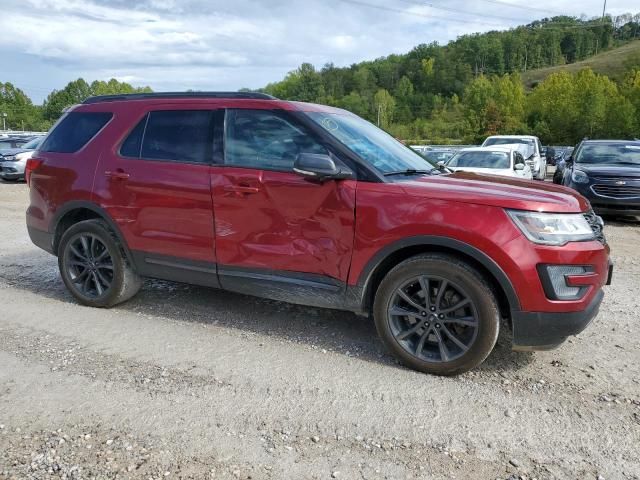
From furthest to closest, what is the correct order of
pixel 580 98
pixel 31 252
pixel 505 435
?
pixel 580 98 → pixel 31 252 → pixel 505 435

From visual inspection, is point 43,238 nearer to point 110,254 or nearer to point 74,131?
point 110,254

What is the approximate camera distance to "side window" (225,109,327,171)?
3881 mm

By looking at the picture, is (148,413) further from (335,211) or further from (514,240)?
(514,240)

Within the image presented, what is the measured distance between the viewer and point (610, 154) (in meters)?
11.4

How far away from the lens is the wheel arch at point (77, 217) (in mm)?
4629

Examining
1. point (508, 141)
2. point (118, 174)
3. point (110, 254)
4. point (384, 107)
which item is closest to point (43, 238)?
point (110, 254)

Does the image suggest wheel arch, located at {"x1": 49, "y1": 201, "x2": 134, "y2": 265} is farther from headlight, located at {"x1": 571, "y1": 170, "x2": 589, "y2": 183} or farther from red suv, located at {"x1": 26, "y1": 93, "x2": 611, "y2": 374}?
headlight, located at {"x1": 571, "y1": 170, "x2": 589, "y2": 183}

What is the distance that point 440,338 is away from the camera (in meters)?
3.50

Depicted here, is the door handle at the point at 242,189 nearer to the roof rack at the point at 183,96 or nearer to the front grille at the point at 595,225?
the roof rack at the point at 183,96

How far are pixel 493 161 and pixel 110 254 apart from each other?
32.3 ft

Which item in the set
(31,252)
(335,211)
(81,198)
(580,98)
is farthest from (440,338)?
(580,98)

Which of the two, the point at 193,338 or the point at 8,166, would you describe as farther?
the point at 8,166

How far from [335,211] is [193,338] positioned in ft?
5.08

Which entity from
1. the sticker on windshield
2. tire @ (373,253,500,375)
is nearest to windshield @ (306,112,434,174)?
the sticker on windshield
